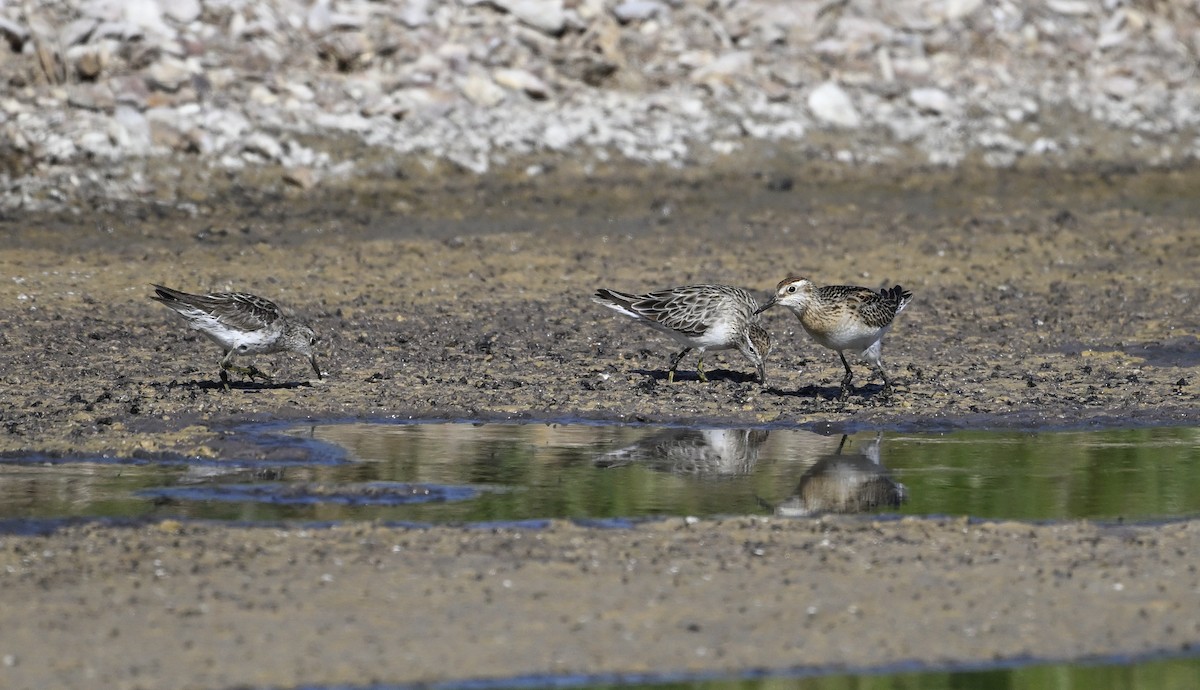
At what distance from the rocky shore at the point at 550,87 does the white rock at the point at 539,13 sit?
0.03 m

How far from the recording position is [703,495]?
11312 millimetres

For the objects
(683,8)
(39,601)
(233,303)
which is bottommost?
(39,601)

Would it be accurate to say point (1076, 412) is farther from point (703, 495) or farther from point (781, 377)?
point (703, 495)

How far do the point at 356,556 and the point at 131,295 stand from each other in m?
9.27

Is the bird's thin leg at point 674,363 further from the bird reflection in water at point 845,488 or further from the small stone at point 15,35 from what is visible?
the small stone at point 15,35

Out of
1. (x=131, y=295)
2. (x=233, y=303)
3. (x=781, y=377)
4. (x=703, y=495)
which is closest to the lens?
(x=703, y=495)

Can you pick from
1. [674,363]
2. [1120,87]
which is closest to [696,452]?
[674,363]

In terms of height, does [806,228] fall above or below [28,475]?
above

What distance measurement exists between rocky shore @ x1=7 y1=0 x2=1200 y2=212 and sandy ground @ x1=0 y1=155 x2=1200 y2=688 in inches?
25.6

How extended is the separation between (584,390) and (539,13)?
1106 centimetres

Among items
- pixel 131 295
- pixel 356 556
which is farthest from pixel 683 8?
pixel 356 556

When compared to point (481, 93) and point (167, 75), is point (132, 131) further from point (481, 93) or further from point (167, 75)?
point (481, 93)

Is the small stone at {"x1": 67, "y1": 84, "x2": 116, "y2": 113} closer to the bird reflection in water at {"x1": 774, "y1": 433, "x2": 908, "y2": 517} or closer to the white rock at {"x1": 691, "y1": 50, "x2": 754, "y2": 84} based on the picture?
the white rock at {"x1": 691, "y1": 50, "x2": 754, "y2": 84}

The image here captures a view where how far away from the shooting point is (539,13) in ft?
80.7
